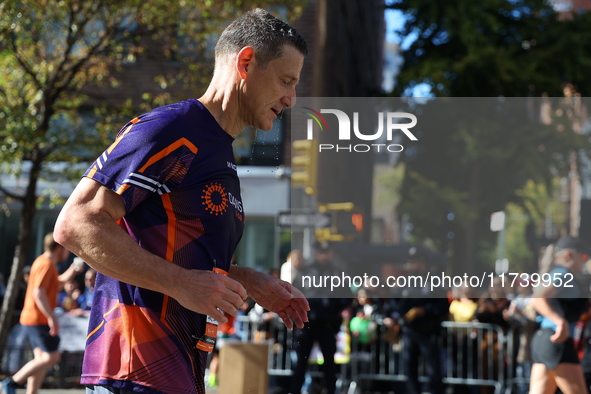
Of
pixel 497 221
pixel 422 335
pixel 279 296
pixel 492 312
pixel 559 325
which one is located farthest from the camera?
pixel 492 312

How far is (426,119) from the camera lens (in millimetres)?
7043

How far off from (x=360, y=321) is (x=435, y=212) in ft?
10.9

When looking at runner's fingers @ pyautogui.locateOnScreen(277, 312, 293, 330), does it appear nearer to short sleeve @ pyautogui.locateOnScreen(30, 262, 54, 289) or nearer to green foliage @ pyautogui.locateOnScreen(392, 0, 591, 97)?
short sleeve @ pyautogui.locateOnScreen(30, 262, 54, 289)

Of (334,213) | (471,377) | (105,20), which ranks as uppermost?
(105,20)

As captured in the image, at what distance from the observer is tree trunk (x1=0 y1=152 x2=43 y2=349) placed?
10469 millimetres

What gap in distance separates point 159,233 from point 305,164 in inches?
183

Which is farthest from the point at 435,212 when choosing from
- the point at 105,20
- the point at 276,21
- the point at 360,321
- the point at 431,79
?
the point at 431,79

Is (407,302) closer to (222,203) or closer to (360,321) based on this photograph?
(360,321)

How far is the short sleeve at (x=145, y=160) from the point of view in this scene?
206 centimetres

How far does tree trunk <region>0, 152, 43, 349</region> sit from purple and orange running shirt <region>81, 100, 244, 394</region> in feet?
29.0

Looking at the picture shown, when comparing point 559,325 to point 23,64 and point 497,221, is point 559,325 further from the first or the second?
point 23,64

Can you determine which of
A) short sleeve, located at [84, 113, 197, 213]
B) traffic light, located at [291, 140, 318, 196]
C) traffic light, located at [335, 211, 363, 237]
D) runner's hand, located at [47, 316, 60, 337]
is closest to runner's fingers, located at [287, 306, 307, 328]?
short sleeve, located at [84, 113, 197, 213]

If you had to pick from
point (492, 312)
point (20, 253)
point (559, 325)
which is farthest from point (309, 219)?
point (20, 253)

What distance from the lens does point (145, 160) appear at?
207 cm
